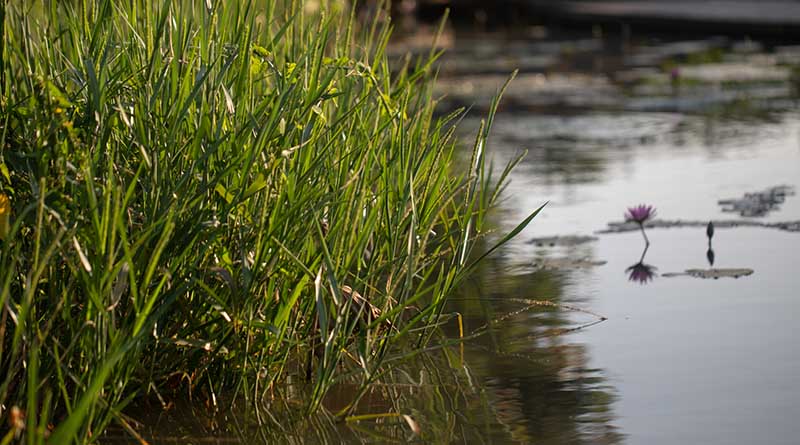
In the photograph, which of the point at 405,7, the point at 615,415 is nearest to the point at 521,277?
the point at 615,415

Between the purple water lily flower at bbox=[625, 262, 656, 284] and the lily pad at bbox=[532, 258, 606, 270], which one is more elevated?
the purple water lily flower at bbox=[625, 262, 656, 284]

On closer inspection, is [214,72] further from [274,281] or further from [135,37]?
[274,281]

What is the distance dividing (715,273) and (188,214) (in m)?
1.39

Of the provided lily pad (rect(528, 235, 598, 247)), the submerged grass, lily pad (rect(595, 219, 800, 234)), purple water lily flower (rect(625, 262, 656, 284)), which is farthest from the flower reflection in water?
the submerged grass

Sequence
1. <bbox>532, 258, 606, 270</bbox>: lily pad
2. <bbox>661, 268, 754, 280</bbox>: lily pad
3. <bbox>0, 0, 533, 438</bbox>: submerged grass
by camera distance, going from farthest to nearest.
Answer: <bbox>532, 258, 606, 270</bbox>: lily pad, <bbox>661, 268, 754, 280</bbox>: lily pad, <bbox>0, 0, 533, 438</bbox>: submerged grass

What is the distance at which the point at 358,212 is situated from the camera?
6.80 feet

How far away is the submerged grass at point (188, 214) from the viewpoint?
1.99m

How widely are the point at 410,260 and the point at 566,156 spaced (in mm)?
3175

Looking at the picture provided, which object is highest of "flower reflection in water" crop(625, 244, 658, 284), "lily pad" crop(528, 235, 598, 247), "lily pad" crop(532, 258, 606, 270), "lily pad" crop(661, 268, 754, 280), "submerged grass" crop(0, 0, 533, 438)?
"submerged grass" crop(0, 0, 533, 438)

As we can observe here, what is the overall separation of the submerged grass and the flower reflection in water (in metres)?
0.80

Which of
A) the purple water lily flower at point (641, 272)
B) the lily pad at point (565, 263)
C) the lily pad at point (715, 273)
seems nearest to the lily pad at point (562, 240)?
the lily pad at point (565, 263)

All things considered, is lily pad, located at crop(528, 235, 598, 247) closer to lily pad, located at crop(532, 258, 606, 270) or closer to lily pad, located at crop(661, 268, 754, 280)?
lily pad, located at crop(532, 258, 606, 270)

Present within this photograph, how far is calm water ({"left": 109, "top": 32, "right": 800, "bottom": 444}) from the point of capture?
7.07 feet

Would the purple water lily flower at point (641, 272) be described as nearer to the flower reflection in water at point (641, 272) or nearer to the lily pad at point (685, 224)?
the flower reflection in water at point (641, 272)
